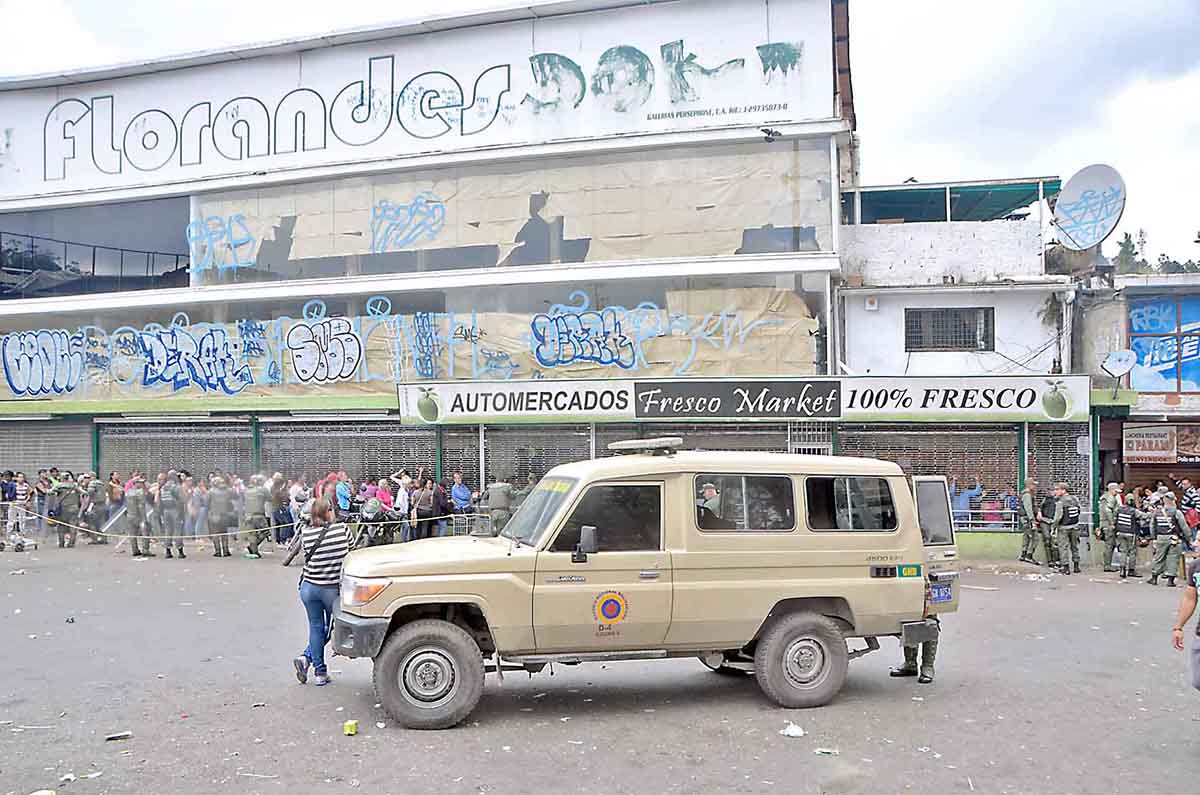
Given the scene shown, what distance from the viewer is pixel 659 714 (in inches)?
340

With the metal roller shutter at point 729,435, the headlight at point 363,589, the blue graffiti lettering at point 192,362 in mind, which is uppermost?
the blue graffiti lettering at point 192,362

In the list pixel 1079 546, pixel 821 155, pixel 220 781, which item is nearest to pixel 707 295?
pixel 821 155

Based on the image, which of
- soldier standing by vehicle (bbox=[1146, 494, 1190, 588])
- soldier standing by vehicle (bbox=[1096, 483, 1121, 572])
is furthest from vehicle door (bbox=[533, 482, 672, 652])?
soldier standing by vehicle (bbox=[1096, 483, 1121, 572])

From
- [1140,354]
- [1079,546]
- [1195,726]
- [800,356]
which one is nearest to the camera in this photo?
[1195,726]

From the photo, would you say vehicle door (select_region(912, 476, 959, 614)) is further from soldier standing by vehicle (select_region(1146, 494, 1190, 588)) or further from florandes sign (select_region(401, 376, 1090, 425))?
A: florandes sign (select_region(401, 376, 1090, 425))

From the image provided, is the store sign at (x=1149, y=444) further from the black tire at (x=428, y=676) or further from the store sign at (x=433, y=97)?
the black tire at (x=428, y=676)

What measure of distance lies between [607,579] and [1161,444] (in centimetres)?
2304

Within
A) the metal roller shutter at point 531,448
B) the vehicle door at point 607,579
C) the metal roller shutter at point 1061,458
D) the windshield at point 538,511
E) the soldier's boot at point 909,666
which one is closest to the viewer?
the vehicle door at point 607,579

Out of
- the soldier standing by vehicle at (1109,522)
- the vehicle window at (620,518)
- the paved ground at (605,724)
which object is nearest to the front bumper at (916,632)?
the paved ground at (605,724)

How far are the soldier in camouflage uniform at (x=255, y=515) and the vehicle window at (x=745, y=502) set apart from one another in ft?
48.1

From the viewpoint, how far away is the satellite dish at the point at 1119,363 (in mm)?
20438

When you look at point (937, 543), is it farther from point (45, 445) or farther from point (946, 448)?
point (45, 445)

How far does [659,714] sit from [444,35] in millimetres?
22482

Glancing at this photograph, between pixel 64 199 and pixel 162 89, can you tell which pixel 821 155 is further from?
pixel 64 199
